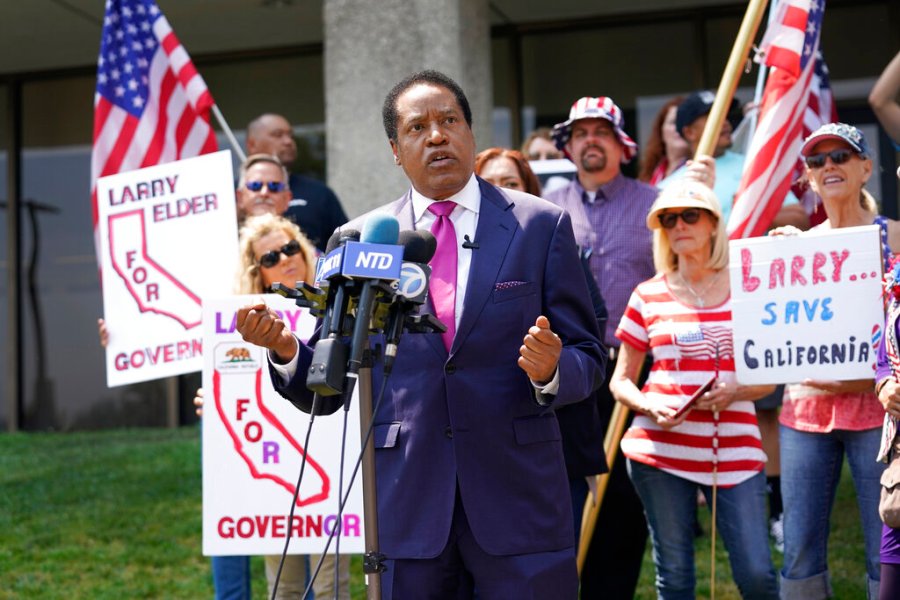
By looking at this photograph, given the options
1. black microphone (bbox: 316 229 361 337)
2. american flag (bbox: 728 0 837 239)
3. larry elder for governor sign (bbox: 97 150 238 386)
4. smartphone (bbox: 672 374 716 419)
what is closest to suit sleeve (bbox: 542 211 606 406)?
black microphone (bbox: 316 229 361 337)

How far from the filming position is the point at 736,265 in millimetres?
4895

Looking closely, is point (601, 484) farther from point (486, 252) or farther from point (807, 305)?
point (486, 252)

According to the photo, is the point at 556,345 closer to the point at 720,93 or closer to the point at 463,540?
the point at 463,540

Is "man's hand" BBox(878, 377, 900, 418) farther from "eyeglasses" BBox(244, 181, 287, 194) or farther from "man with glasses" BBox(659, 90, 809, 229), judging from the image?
"eyeglasses" BBox(244, 181, 287, 194)

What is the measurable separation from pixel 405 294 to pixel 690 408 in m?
2.31

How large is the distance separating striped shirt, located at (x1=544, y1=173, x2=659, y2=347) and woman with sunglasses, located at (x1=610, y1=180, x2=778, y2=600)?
58 cm

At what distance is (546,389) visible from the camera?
123 inches

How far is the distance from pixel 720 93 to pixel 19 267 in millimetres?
10085

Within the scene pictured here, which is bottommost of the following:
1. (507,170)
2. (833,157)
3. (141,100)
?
(833,157)

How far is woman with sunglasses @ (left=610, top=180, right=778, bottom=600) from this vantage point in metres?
4.81

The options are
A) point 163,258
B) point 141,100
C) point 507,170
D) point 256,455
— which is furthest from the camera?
point 141,100

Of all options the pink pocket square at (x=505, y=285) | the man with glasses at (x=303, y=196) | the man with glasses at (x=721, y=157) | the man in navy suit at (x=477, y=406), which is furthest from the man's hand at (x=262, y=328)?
the man with glasses at (x=721, y=157)

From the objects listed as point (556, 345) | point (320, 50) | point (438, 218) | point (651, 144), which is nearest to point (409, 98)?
point (438, 218)

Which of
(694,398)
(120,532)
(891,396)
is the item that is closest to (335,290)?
(891,396)
